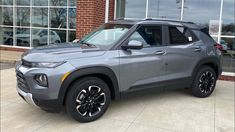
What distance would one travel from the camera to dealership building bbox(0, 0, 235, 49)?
27.5ft

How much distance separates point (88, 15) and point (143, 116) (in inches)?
195

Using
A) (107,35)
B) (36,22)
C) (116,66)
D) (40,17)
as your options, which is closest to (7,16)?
(36,22)

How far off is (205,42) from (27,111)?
4.03 metres

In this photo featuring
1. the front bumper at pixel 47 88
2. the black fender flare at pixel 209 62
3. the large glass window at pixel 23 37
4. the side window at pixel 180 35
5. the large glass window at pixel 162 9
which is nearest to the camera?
the front bumper at pixel 47 88

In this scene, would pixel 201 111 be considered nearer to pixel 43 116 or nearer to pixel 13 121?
pixel 43 116

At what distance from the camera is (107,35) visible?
4.98 m

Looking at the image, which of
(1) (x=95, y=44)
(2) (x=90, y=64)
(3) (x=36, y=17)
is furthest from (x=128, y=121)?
(3) (x=36, y=17)

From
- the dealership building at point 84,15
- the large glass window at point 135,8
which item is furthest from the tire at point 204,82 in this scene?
the large glass window at point 135,8

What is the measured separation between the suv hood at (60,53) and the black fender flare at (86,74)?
0.79ft

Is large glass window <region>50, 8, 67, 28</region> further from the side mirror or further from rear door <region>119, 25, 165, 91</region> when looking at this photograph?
the side mirror

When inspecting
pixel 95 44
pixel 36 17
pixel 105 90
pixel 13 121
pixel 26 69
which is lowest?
pixel 13 121

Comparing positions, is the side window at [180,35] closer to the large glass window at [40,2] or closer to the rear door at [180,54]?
the rear door at [180,54]

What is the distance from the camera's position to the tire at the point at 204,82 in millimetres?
5715

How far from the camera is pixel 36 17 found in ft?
38.7
